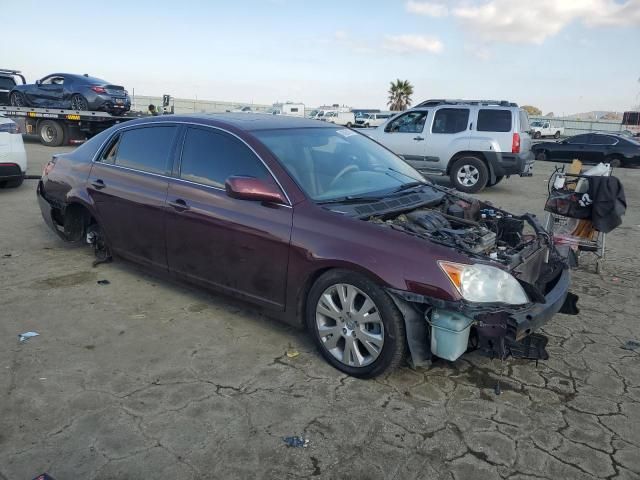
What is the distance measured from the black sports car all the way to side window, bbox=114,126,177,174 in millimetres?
12993

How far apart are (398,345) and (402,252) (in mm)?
569

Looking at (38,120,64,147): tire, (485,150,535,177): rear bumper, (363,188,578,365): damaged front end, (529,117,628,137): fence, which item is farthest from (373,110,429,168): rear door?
(529,117,628,137): fence

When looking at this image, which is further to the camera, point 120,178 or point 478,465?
point 120,178

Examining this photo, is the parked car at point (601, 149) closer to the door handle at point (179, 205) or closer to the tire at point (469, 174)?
the tire at point (469, 174)

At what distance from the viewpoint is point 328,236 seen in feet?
10.9

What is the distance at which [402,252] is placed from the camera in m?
3.09

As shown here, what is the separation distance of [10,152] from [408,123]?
8.19 m

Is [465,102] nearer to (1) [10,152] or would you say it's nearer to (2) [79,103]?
(1) [10,152]

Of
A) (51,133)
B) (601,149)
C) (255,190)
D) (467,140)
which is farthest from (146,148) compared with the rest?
(601,149)

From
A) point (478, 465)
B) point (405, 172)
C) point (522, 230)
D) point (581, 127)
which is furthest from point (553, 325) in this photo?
point (581, 127)

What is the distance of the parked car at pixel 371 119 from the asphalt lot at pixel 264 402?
38.3 metres

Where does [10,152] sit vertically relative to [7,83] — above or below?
below

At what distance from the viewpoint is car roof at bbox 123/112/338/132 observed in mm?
4102

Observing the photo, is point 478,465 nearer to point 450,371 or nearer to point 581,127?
point 450,371
